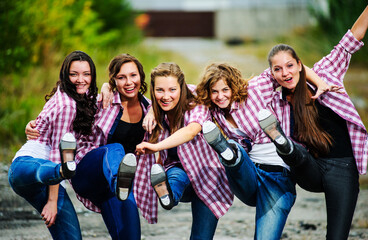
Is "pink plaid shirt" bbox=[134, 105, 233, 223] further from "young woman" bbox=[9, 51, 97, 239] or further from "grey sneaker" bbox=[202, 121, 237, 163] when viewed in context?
"young woman" bbox=[9, 51, 97, 239]

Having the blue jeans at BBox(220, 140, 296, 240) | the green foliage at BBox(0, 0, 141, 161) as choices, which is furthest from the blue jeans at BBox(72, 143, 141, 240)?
the green foliage at BBox(0, 0, 141, 161)

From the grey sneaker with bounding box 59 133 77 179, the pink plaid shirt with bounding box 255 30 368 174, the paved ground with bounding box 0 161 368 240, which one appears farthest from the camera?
the paved ground with bounding box 0 161 368 240

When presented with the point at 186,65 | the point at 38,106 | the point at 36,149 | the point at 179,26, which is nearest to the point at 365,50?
the point at 186,65

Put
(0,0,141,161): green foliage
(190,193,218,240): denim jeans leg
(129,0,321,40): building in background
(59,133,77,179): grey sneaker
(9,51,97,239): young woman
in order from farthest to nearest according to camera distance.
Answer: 1. (129,0,321,40): building in background
2. (0,0,141,161): green foliage
3. (190,193,218,240): denim jeans leg
4. (9,51,97,239): young woman
5. (59,133,77,179): grey sneaker

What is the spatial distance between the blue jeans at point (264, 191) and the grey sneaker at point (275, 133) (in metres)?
0.28

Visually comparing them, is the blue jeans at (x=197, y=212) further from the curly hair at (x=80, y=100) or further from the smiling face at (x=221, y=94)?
the curly hair at (x=80, y=100)

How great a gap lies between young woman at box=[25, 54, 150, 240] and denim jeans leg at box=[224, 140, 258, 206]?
2.40 ft

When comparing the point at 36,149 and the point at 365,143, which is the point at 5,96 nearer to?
the point at 36,149

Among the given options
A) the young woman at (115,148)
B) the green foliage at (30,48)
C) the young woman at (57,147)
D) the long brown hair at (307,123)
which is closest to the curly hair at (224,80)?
the long brown hair at (307,123)

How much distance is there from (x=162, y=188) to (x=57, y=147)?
82cm

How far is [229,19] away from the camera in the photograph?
78.9ft

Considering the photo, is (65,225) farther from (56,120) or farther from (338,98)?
(338,98)

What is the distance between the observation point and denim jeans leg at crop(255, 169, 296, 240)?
3.73 m

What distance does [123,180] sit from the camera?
3494mm
